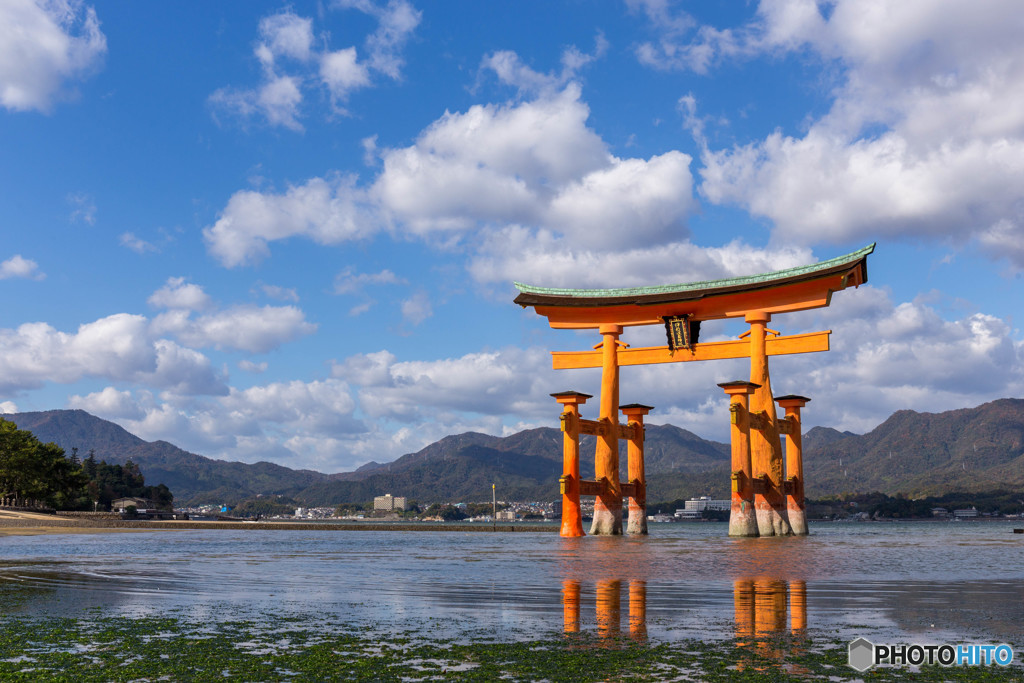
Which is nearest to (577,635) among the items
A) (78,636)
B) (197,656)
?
(197,656)

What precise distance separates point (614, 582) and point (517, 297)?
117 ft

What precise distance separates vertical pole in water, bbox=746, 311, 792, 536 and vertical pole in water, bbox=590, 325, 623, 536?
24.6 ft

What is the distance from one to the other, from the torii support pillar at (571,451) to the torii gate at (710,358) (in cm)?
6

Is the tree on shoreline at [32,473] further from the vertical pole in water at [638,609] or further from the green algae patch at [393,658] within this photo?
the green algae patch at [393,658]

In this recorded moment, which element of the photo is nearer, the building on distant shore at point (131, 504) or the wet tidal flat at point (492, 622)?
the wet tidal flat at point (492, 622)

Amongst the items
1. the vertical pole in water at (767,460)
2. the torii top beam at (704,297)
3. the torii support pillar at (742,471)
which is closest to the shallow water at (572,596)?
the torii support pillar at (742,471)

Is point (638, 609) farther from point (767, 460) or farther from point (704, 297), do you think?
point (704, 297)

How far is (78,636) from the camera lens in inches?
341

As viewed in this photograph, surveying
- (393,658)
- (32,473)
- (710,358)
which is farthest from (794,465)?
(32,473)

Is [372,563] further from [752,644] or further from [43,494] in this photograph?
[43,494]

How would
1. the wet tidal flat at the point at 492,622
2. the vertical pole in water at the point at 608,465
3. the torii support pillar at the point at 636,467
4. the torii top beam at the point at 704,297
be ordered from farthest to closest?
the torii support pillar at the point at 636,467, the vertical pole in water at the point at 608,465, the torii top beam at the point at 704,297, the wet tidal flat at the point at 492,622

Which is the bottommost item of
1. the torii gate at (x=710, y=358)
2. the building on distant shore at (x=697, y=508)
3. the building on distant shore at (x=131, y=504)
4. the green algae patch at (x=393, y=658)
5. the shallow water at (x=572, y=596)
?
the building on distant shore at (x=697, y=508)

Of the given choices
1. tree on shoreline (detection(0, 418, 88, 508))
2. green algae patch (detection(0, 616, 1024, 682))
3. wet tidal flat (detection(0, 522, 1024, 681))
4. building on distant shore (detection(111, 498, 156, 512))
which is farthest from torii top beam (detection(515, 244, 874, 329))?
building on distant shore (detection(111, 498, 156, 512))

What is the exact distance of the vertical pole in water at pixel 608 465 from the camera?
45969 millimetres
